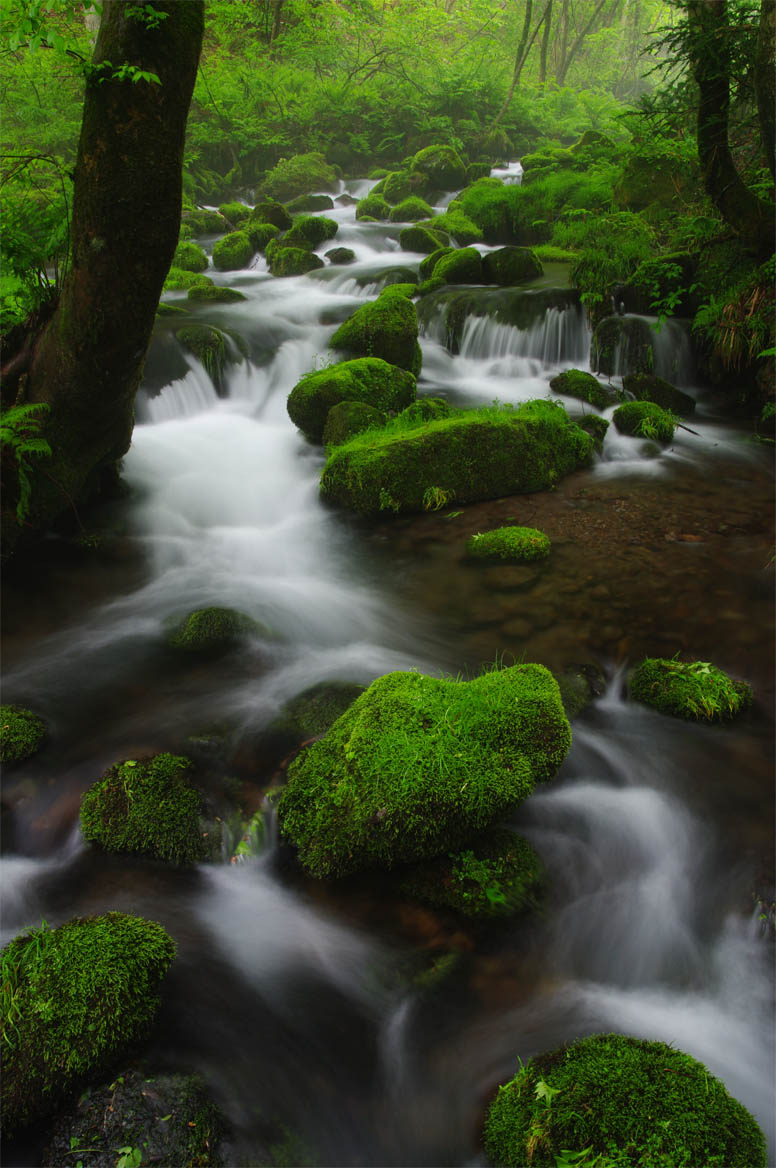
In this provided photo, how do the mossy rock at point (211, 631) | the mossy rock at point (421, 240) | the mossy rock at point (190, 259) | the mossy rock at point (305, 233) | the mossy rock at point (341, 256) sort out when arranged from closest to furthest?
the mossy rock at point (211, 631), the mossy rock at point (190, 259), the mossy rock at point (341, 256), the mossy rock at point (421, 240), the mossy rock at point (305, 233)

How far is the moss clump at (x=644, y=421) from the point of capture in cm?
883

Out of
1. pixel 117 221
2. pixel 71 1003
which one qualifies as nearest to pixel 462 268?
pixel 117 221

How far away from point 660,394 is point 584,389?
1.11 m

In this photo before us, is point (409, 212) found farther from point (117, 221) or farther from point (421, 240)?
point (117, 221)

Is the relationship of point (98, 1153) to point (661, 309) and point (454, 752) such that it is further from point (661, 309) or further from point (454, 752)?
point (661, 309)

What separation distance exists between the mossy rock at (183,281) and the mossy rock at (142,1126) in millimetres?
14131

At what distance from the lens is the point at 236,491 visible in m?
8.34

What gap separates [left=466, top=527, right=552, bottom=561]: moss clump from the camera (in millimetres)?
6352

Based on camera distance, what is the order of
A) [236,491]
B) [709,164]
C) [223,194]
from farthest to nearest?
1. [223,194]
2. [236,491]
3. [709,164]

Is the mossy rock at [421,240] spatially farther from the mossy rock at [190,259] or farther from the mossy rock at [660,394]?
the mossy rock at [660,394]

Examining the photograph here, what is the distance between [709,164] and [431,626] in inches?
243

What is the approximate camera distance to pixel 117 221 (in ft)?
14.6

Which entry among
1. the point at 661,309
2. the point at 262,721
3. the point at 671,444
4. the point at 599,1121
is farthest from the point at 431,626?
the point at 661,309

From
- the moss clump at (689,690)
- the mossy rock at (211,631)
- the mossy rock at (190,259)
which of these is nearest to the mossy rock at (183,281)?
the mossy rock at (190,259)
